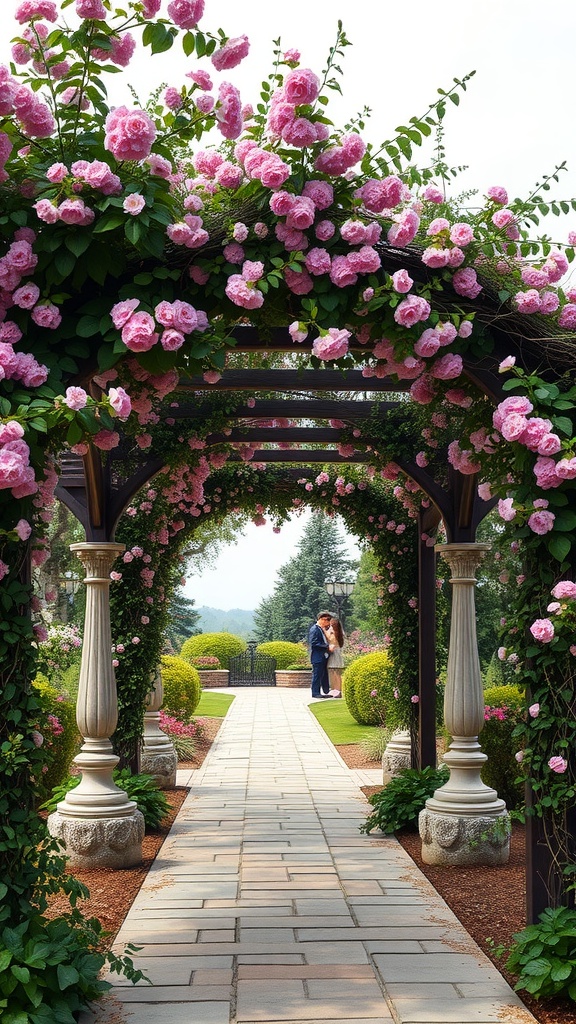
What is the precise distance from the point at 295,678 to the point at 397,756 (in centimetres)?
1728

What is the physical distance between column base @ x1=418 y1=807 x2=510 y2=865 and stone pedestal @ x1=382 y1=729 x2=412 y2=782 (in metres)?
2.56

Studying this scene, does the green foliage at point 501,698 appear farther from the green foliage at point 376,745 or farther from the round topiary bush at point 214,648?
the round topiary bush at point 214,648

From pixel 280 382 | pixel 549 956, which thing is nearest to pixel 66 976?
pixel 549 956

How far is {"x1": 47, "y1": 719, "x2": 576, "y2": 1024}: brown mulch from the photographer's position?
4.71 meters

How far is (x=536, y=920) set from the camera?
4027 millimetres

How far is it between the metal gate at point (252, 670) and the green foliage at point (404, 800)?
1960 centimetres

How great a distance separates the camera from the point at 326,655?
20.8 meters

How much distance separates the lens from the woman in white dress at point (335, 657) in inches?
808

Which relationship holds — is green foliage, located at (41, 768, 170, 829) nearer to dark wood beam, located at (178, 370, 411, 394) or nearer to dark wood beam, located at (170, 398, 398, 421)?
dark wood beam, located at (170, 398, 398, 421)

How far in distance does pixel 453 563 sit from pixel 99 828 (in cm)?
286

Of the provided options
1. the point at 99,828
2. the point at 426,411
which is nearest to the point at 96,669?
the point at 99,828

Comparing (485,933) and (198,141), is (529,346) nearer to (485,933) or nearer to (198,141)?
(198,141)

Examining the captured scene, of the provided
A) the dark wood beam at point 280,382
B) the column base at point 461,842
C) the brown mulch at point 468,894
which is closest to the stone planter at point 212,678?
the brown mulch at point 468,894

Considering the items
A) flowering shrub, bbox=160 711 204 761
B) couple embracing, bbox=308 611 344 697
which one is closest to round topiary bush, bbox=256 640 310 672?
couple embracing, bbox=308 611 344 697
